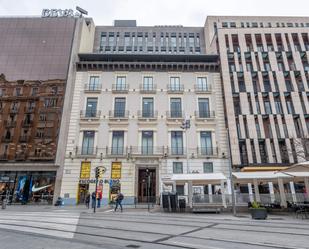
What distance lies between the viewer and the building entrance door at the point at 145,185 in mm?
22750

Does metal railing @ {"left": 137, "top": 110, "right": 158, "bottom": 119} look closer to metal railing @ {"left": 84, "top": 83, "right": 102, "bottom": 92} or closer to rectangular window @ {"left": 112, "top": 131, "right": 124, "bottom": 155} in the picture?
rectangular window @ {"left": 112, "top": 131, "right": 124, "bottom": 155}

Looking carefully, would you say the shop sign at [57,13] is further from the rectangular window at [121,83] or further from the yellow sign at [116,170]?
the yellow sign at [116,170]

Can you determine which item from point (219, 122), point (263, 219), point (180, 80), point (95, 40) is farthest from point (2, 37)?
point (263, 219)

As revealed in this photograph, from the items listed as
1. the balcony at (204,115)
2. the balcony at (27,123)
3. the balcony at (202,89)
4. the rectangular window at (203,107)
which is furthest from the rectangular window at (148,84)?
the balcony at (27,123)

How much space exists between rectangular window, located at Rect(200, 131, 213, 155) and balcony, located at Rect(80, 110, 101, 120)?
12299 mm

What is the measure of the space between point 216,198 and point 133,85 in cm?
1682

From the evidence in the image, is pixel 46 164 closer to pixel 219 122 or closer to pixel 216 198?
pixel 216 198

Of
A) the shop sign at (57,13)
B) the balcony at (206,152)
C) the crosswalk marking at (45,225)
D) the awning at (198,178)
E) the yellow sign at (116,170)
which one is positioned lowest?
the crosswalk marking at (45,225)

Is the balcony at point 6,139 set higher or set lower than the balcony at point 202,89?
lower

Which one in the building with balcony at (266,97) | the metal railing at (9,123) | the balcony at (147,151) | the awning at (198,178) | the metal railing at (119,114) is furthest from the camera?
the metal railing at (9,123)

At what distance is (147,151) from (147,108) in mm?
5339

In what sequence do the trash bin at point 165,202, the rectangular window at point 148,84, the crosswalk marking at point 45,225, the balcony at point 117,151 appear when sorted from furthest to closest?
1. the rectangular window at point 148,84
2. the balcony at point 117,151
3. the trash bin at point 165,202
4. the crosswalk marking at point 45,225

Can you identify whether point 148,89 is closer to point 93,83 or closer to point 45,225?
point 93,83

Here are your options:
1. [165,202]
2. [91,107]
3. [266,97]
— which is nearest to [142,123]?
[91,107]
